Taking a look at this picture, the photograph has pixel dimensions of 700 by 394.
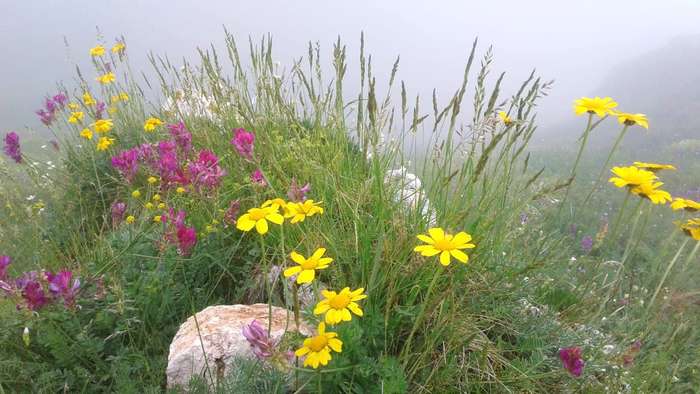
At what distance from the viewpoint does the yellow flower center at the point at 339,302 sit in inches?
53.0

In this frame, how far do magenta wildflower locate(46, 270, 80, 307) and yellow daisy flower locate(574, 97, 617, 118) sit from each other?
2228 millimetres

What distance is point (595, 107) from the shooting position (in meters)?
1.93

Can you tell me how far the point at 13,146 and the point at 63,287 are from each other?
1874 millimetres

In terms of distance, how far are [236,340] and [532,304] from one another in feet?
5.09

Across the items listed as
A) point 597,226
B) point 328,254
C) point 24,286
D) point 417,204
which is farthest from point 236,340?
point 597,226

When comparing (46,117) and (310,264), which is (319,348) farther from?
(46,117)

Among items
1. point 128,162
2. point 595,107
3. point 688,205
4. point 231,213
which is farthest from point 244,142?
point 688,205

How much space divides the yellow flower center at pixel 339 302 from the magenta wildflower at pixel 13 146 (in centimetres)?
291

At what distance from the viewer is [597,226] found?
8875 mm

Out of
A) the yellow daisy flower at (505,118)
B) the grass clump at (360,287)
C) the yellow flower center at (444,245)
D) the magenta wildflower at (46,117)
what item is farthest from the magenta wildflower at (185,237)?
the magenta wildflower at (46,117)

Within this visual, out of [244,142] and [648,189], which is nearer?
[648,189]

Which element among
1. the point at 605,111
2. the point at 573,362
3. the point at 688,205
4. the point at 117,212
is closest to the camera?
the point at 688,205

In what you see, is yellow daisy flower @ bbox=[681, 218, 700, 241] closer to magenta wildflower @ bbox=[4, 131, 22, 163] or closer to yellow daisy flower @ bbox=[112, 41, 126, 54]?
magenta wildflower @ bbox=[4, 131, 22, 163]

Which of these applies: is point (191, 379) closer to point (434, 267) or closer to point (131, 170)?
point (434, 267)
